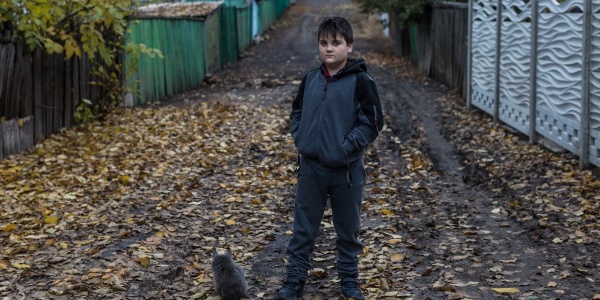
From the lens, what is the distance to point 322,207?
5.14 m

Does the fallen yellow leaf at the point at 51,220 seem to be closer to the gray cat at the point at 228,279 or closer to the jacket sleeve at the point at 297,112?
the gray cat at the point at 228,279

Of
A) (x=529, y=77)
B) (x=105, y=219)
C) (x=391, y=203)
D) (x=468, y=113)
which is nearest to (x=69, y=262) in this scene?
(x=105, y=219)

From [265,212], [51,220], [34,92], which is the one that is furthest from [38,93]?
[265,212]

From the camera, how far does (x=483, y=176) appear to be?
30.4ft

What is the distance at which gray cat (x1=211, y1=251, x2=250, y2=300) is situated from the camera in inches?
200

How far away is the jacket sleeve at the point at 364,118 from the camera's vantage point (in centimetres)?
486

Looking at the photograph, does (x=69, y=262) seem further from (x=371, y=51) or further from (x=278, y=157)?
(x=371, y=51)

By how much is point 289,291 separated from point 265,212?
8.46 ft

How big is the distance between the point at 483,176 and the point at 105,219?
4331 millimetres

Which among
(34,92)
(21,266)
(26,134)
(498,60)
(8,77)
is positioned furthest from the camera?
(498,60)

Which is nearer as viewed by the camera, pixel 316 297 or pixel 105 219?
pixel 316 297

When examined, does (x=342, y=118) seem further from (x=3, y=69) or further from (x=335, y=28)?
(x=3, y=69)

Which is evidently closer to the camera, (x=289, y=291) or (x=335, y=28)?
(x=335, y=28)

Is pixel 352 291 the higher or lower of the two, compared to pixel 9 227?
higher
